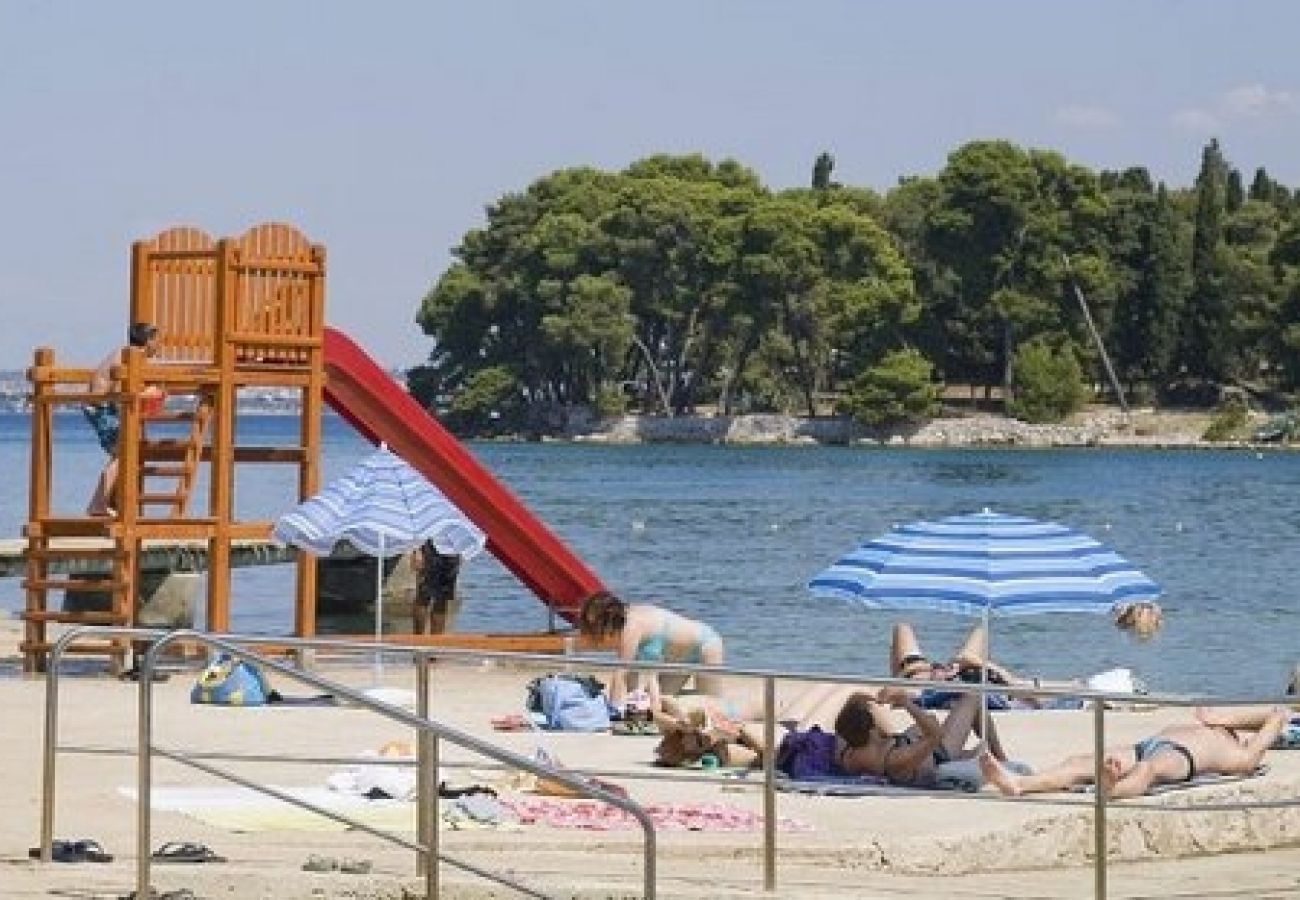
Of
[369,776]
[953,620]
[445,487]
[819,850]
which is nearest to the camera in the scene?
[819,850]

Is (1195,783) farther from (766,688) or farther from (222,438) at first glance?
(222,438)

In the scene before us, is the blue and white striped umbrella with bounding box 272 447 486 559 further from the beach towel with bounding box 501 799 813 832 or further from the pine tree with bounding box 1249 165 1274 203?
the pine tree with bounding box 1249 165 1274 203

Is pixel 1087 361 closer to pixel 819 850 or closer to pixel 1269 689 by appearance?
pixel 1269 689

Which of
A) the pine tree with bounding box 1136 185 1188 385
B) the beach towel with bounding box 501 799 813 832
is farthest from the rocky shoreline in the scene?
the beach towel with bounding box 501 799 813 832

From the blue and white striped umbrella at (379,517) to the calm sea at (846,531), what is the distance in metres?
7.38

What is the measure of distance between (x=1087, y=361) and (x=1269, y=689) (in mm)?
93312

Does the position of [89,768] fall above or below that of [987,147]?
below

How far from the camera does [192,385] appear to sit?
1986 centimetres

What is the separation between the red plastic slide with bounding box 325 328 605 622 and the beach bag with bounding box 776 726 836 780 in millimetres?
8542

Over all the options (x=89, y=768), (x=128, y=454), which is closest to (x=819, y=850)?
(x=89, y=768)

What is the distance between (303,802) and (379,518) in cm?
879

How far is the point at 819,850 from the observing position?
37.7 feet

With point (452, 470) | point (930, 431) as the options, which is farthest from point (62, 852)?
point (930, 431)

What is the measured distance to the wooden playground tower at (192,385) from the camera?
63.4 feet
